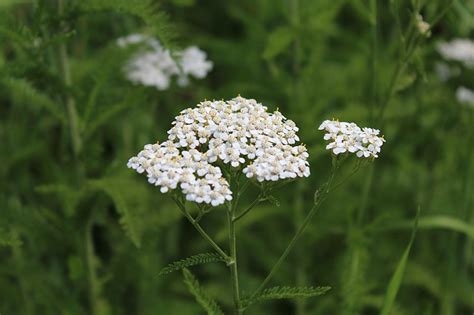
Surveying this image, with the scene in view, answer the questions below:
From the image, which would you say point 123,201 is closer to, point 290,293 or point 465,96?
point 290,293

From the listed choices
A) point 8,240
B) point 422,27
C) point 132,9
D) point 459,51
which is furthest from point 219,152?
point 459,51

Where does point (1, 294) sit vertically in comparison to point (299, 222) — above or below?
below

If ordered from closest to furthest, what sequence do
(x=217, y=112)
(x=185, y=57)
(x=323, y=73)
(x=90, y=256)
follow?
(x=217, y=112)
(x=90, y=256)
(x=185, y=57)
(x=323, y=73)

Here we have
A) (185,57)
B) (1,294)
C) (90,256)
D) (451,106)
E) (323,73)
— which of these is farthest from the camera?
(323,73)

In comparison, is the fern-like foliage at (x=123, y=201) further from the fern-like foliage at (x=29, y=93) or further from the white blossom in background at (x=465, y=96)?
the white blossom in background at (x=465, y=96)

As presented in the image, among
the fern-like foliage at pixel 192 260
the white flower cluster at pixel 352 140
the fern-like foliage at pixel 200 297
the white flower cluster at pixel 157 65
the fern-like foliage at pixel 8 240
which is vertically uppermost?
the white flower cluster at pixel 157 65

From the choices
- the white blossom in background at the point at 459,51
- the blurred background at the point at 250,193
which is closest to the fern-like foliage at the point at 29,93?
the blurred background at the point at 250,193

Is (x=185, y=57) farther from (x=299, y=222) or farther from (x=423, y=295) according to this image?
(x=423, y=295)

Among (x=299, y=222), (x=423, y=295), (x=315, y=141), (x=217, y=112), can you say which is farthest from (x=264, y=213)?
(x=217, y=112)
